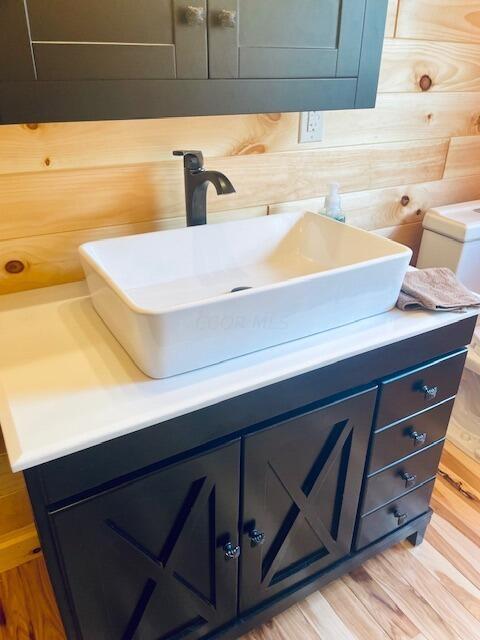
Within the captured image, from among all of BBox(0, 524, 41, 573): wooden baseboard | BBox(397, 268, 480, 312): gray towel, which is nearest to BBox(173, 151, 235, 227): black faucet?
BBox(397, 268, 480, 312): gray towel

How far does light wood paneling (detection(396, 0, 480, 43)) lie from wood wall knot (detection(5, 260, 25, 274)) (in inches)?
46.4

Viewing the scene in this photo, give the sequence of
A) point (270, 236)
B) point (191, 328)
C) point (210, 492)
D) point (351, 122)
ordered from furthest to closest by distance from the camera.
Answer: point (351, 122) → point (270, 236) → point (210, 492) → point (191, 328)

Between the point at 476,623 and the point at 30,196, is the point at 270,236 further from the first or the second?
the point at 476,623

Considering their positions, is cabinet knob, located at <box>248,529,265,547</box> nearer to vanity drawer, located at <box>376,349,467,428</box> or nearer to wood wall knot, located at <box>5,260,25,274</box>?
vanity drawer, located at <box>376,349,467,428</box>

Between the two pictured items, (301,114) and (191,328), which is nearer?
(191,328)

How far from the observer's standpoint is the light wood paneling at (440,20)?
1372mm

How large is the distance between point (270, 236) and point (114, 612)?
0.88m

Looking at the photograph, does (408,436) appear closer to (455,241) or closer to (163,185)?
(455,241)

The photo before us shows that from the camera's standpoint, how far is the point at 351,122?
143cm

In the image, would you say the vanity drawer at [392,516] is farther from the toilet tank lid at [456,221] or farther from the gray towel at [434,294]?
the toilet tank lid at [456,221]

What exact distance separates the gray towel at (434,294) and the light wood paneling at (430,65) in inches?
24.7

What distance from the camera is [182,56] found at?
0.84 meters

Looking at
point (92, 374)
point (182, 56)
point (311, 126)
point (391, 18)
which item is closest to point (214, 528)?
point (92, 374)

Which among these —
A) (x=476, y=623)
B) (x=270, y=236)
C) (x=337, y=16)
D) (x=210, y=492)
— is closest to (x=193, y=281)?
(x=270, y=236)
